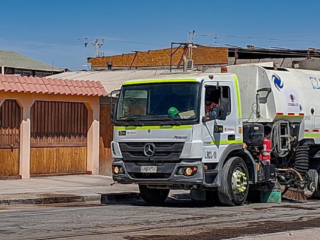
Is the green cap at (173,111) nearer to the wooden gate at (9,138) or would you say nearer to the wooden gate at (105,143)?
the wooden gate at (9,138)

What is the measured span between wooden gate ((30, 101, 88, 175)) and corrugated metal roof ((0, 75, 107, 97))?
782 millimetres

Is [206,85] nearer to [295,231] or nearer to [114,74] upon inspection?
[295,231]

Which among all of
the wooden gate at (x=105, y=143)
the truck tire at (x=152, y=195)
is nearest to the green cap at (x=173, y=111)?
the truck tire at (x=152, y=195)

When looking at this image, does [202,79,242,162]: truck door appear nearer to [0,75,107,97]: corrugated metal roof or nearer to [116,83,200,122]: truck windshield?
[116,83,200,122]: truck windshield

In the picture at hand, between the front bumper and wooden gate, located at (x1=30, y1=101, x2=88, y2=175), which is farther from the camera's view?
wooden gate, located at (x1=30, y1=101, x2=88, y2=175)

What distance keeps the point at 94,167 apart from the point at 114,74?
5705 mm

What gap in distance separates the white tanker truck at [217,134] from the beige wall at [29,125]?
6.15 m

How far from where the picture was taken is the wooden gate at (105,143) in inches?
962

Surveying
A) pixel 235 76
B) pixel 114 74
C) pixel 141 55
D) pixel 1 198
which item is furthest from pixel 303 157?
pixel 141 55

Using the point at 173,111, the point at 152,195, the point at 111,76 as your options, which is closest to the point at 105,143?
the point at 111,76

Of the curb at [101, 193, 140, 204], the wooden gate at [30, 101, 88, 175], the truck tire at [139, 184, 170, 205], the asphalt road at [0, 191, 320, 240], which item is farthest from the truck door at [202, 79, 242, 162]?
the wooden gate at [30, 101, 88, 175]

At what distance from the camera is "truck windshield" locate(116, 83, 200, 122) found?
15.1m

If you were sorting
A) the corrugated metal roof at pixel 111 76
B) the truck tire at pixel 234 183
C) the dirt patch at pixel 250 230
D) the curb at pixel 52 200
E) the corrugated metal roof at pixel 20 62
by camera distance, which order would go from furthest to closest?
the corrugated metal roof at pixel 20 62, the corrugated metal roof at pixel 111 76, the curb at pixel 52 200, the truck tire at pixel 234 183, the dirt patch at pixel 250 230

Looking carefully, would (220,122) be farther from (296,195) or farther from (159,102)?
(296,195)
